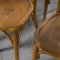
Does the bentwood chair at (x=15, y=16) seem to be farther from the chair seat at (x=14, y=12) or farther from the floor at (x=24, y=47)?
the floor at (x=24, y=47)

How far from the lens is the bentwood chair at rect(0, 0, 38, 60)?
120cm

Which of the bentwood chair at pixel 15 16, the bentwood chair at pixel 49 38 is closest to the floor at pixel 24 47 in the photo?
the bentwood chair at pixel 15 16

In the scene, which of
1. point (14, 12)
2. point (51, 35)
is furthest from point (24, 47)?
point (51, 35)

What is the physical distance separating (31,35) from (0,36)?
35 cm

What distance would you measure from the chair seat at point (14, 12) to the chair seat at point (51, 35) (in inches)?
6.4

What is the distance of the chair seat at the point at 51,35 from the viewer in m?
1.08

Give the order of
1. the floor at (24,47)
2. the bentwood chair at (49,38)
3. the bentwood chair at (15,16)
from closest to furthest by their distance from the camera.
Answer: the bentwood chair at (49,38) → the bentwood chair at (15,16) → the floor at (24,47)

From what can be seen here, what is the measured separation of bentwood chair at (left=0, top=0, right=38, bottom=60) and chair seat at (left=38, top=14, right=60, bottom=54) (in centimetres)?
16

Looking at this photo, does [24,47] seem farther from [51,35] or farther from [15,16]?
[51,35]

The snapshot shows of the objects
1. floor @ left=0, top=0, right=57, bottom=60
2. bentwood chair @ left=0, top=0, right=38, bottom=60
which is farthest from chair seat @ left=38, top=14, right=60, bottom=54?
floor @ left=0, top=0, right=57, bottom=60

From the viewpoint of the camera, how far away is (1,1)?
1497 mm

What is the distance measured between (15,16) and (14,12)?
6 cm

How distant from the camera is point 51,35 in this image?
1.14m

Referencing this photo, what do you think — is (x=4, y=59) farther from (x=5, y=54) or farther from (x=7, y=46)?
(x=7, y=46)
